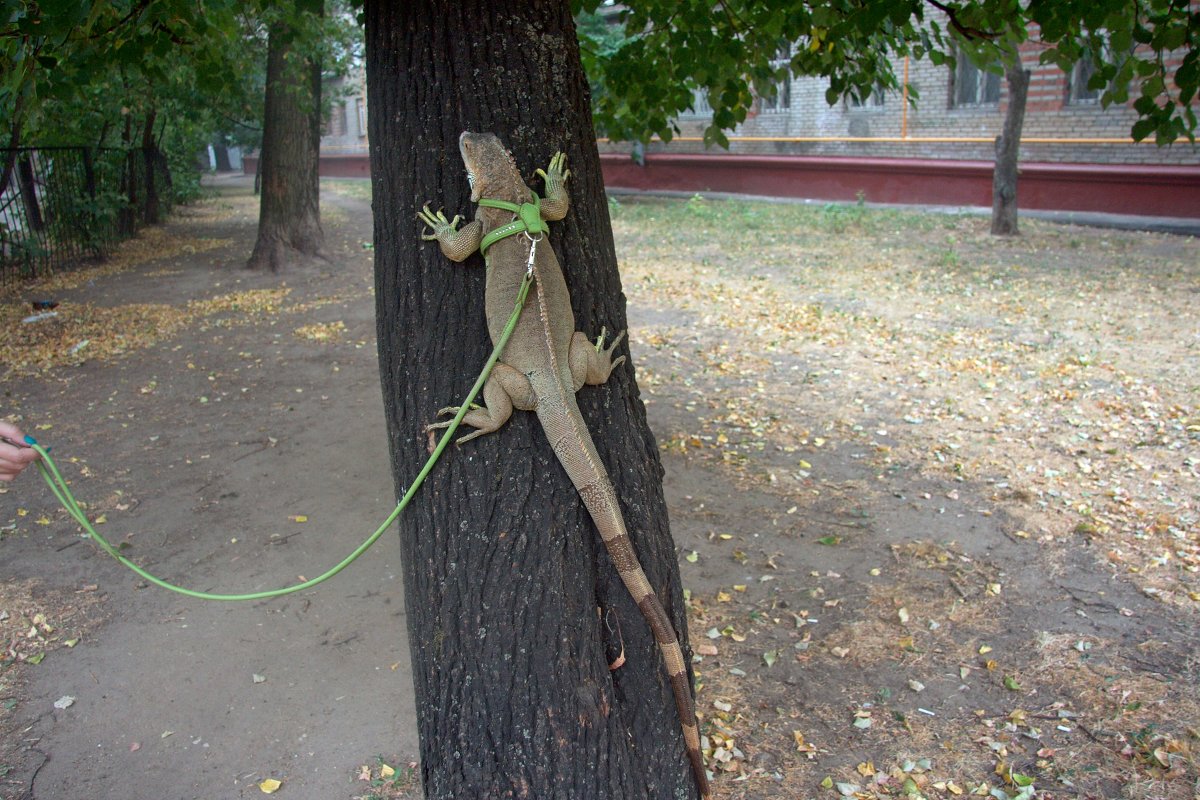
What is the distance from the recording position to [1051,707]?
3.77 m

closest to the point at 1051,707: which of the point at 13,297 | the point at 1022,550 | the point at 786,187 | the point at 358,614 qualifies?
the point at 1022,550

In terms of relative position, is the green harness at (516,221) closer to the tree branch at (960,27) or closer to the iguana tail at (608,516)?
the iguana tail at (608,516)

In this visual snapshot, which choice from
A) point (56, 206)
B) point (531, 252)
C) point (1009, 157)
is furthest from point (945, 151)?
point (531, 252)

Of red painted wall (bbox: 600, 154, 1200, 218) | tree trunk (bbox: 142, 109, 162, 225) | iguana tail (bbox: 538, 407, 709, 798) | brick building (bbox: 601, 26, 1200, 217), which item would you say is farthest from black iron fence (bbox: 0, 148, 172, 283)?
red painted wall (bbox: 600, 154, 1200, 218)

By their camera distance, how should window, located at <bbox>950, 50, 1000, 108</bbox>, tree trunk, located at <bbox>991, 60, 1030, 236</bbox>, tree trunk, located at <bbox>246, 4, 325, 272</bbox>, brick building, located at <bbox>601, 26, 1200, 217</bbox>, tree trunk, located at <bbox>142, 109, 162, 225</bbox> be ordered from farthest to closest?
1. window, located at <bbox>950, 50, 1000, 108</bbox>
2. tree trunk, located at <bbox>142, 109, 162, 225</bbox>
3. brick building, located at <bbox>601, 26, 1200, 217</bbox>
4. tree trunk, located at <bbox>991, 60, 1030, 236</bbox>
5. tree trunk, located at <bbox>246, 4, 325, 272</bbox>

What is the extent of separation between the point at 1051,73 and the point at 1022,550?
1514 cm

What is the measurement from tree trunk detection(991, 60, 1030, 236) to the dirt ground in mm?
3878

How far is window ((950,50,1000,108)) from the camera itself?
18422 millimetres

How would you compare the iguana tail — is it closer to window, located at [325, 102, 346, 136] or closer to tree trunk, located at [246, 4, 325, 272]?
tree trunk, located at [246, 4, 325, 272]

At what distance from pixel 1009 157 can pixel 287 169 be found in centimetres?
1125

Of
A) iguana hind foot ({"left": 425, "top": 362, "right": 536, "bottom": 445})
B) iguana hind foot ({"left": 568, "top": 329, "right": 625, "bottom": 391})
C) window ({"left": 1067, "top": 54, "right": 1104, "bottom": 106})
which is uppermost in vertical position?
window ({"left": 1067, "top": 54, "right": 1104, "bottom": 106})

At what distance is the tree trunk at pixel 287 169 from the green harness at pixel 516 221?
35.6 feet

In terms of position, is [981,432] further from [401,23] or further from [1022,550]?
[401,23]

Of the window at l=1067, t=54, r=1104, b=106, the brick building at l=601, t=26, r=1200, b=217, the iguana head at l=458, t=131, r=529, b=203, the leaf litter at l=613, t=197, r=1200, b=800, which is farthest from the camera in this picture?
the window at l=1067, t=54, r=1104, b=106
